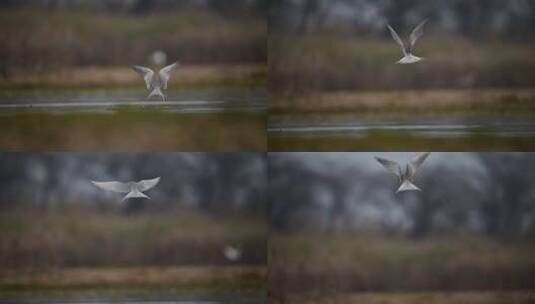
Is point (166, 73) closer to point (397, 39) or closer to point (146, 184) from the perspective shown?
point (146, 184)

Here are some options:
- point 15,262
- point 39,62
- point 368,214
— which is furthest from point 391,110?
point 15,262

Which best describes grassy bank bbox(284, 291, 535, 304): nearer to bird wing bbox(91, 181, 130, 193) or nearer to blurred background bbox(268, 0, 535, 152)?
blurred background bbox(268, 0, 535, 152)

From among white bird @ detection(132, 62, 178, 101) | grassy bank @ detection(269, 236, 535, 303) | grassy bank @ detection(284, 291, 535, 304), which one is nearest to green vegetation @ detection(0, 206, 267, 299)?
grassy bank @ detection(269, 236, 535, 303)

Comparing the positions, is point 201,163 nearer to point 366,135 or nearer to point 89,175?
point 89,175

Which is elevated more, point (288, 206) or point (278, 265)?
point (288, 206)

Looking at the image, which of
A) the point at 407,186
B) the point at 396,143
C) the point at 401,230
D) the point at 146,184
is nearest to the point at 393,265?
the point at 401,230

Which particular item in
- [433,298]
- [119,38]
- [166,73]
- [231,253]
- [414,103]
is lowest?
[433,298]
